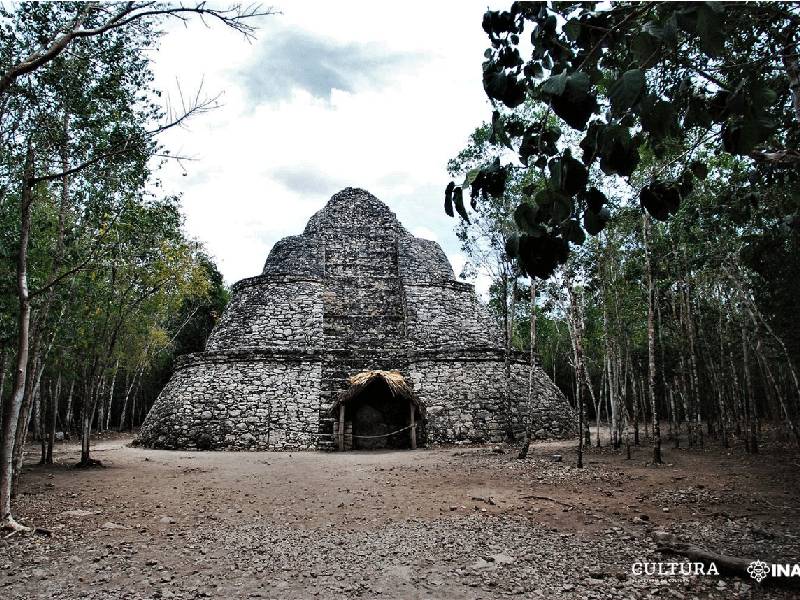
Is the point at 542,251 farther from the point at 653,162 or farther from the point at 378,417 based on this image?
the point at 378,417

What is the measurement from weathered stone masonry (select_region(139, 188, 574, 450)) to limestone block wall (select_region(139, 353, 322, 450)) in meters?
0.03

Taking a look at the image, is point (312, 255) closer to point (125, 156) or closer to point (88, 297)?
point (88, 297)

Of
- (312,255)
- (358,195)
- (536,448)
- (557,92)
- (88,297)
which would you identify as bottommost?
(536,448)

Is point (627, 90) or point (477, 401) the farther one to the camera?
point (477, 401)

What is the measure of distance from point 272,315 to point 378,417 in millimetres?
6395

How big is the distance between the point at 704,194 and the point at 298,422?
40.3ft

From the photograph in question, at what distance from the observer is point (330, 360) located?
16.3 meters

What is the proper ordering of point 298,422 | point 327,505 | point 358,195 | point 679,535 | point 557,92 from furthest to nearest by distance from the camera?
point 358,195 → point 298,422 → point 327,505 → point 679,535 → point 557,92

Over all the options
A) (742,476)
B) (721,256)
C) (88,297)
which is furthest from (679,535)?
(88,297)

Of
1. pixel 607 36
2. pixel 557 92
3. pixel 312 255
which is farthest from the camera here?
pixel 312 255

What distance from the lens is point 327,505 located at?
22.2 ft

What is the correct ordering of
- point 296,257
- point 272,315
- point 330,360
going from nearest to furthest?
1. point 330,360
2. point 272,315
3. point 296,257

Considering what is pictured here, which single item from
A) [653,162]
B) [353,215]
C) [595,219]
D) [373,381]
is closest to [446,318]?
[373,381]

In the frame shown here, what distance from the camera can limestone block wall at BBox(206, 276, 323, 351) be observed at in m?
17.6
